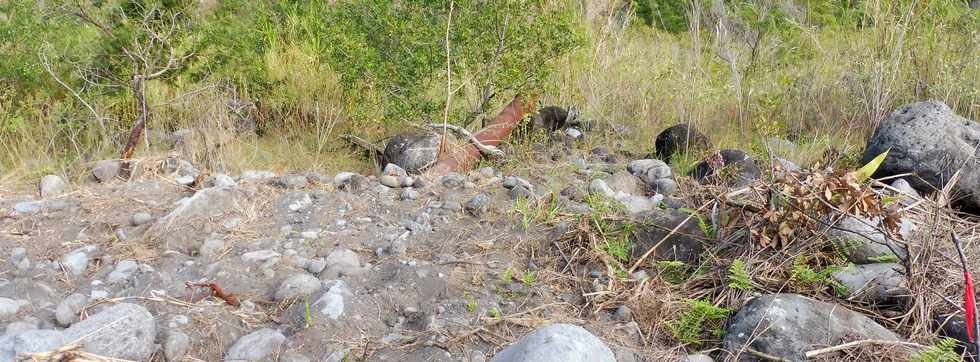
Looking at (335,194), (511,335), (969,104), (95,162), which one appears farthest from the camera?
(969,104)

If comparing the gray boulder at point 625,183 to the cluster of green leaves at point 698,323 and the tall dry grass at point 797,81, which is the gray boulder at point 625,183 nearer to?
the tall dry grass at point 797,81

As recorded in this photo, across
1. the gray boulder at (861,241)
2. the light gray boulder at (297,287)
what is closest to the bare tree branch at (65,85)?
the light gray boulder at (297,287)

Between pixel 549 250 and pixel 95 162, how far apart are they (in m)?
3.00

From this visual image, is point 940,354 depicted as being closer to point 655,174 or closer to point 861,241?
point 861,241

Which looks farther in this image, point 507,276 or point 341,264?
point 341,264

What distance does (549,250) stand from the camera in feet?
10.5

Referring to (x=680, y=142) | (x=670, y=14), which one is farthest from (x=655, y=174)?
(x=670, y=14)

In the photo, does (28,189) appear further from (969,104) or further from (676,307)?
(969,104)

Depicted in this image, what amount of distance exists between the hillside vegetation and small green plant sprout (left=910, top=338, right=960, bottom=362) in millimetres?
1711

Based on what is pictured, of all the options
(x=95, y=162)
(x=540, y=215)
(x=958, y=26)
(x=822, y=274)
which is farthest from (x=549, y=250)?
(x=958, y=26)

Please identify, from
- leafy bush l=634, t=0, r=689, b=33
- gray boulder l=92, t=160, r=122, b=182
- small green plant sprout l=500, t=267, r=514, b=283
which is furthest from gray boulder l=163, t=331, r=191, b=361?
leafy bush l=634, t=0, r=689, b=33

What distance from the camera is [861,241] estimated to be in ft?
9.32

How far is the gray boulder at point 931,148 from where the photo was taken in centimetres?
384

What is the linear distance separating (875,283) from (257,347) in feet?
7.25
